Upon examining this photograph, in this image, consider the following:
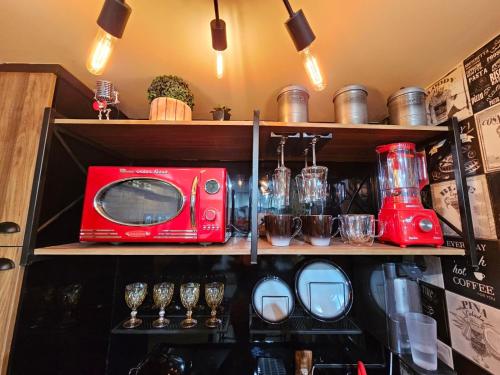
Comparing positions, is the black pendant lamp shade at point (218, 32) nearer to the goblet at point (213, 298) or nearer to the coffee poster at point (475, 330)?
the goblet at point (213, 298)

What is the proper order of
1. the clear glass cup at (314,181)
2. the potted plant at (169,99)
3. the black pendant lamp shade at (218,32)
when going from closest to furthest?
the black pendant lamp shade at (218,32), the potted plant at (169,99), the clear glass cup at (314,181)

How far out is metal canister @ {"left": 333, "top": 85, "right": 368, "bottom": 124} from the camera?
85 centimetres

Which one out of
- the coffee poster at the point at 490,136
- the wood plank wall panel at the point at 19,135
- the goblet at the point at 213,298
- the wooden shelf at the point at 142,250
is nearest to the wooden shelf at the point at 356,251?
the wooden shelf at the point at 142,250

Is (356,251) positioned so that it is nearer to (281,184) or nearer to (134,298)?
(281,184)

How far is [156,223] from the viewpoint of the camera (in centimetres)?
78

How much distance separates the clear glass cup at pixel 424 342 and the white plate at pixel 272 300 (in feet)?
1.53

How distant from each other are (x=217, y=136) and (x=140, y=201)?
1.24ft

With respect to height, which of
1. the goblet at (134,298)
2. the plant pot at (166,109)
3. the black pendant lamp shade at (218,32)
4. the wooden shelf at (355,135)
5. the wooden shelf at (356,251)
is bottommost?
the goblet at (134,298)

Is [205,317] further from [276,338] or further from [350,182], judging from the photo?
[350,182]

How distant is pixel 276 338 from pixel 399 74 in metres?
1.33

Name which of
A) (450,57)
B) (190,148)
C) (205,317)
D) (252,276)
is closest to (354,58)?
(450,57)

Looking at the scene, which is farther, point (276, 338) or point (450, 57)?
point (276, 338)

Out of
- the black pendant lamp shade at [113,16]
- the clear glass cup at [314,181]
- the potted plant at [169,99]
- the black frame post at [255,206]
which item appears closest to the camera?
the black pendant lamp shade at [113,16]

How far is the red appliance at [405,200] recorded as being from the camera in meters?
0.79
